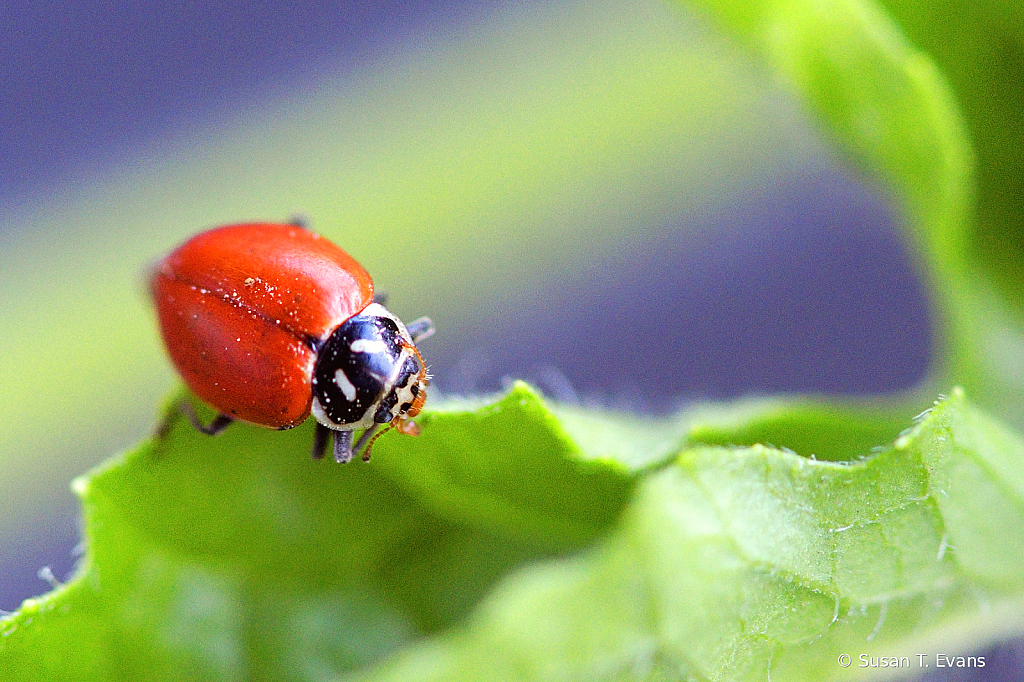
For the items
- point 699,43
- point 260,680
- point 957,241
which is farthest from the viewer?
point 699,43

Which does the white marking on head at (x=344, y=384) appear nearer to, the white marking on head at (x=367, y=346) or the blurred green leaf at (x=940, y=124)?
the white marking on head at (x=367, y=346)

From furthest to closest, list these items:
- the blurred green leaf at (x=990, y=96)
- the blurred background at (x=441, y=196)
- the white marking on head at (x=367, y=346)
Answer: the blurred background at (x=441, y=196)
the white marking on head at (x=367, y=346)
the blurred green leaf at (x=990, y=96)

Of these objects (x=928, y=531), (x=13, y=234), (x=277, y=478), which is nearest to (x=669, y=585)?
(x=928, y=531)

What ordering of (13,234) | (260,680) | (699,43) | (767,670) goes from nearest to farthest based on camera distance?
(767,670) < (260,680) < (699,43) < (13,234)

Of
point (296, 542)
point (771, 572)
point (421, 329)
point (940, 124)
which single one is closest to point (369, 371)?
point (421, 329)

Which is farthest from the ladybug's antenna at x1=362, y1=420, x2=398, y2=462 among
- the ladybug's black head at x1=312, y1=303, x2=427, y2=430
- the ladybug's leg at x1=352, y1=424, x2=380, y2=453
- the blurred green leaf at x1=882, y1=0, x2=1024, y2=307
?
the blurred green leaf at x1=882, y1=0, x2=1024, y2=307

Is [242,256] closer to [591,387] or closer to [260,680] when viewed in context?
[260,680]

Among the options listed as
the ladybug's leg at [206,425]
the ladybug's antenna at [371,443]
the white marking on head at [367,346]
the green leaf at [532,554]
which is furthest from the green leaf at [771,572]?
the white marking on head at [367,346]
